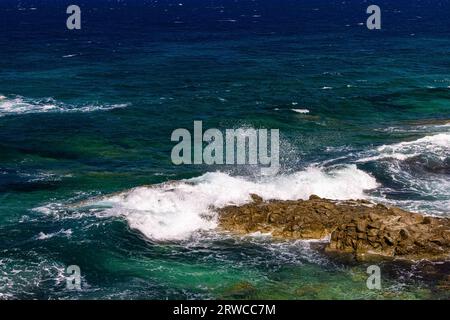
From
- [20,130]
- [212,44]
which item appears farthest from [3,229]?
[212,44]

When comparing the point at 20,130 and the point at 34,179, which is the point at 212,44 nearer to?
the point at 20,130

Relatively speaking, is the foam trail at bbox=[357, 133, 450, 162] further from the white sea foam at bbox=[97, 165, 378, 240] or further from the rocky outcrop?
the rocky outcrop

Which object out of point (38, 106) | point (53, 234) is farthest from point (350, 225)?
point (38, 106)

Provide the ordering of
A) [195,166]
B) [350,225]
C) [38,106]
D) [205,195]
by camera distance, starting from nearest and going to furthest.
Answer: [350,225]
[205,195]
[195,166]
[38,106]

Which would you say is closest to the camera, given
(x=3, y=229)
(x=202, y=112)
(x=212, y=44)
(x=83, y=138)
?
(x=3, y=229)

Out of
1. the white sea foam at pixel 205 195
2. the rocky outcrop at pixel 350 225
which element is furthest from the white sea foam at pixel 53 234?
the rocky outcrop at pixel 350 225

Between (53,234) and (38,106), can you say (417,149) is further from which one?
(38,106)
